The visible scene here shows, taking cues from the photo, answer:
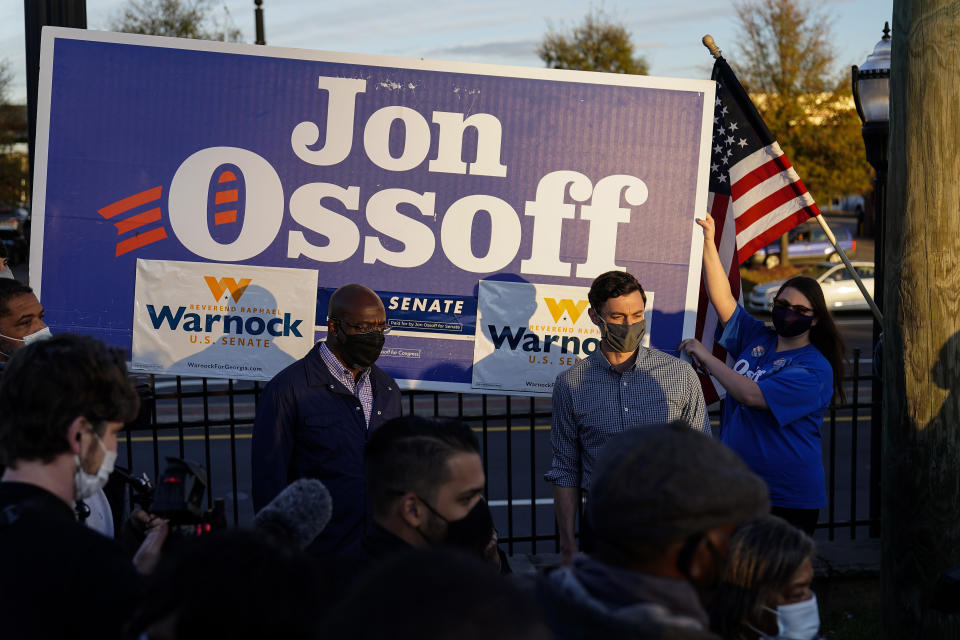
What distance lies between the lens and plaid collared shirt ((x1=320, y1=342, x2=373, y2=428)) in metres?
4.07

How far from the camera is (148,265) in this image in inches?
199

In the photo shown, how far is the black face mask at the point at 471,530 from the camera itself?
2705 mm

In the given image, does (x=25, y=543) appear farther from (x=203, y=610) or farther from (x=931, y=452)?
(x=931, y=452)

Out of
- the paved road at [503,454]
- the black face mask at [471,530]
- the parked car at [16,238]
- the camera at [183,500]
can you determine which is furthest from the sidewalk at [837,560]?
the parked car at [16,238]

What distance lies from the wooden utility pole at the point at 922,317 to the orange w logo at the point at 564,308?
4.77ft

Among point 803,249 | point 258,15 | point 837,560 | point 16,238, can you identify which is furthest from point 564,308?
point 16,238

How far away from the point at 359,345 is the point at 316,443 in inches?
16.7

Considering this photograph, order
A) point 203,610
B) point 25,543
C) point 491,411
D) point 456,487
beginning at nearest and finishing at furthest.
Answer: point 203,610
point 25,543
point 456,487
point 491,411

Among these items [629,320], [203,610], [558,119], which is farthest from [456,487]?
[558,119]

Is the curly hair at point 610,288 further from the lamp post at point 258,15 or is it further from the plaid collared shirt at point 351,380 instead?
the lamp post at point 258,15

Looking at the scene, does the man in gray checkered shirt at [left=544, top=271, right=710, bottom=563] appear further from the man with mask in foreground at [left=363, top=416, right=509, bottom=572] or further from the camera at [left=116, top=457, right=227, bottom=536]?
the camera at [left=116, top=457, right=227, bottom=536]

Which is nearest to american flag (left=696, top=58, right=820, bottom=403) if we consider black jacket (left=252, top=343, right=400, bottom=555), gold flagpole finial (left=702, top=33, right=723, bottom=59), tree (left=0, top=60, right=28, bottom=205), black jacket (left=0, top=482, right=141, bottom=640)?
gold flagpole finial (left=702, top=33, right=723, bottom=59)

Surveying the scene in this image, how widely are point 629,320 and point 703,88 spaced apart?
161cm

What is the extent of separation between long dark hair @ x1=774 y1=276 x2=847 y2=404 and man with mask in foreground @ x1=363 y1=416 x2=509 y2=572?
2.12 m
